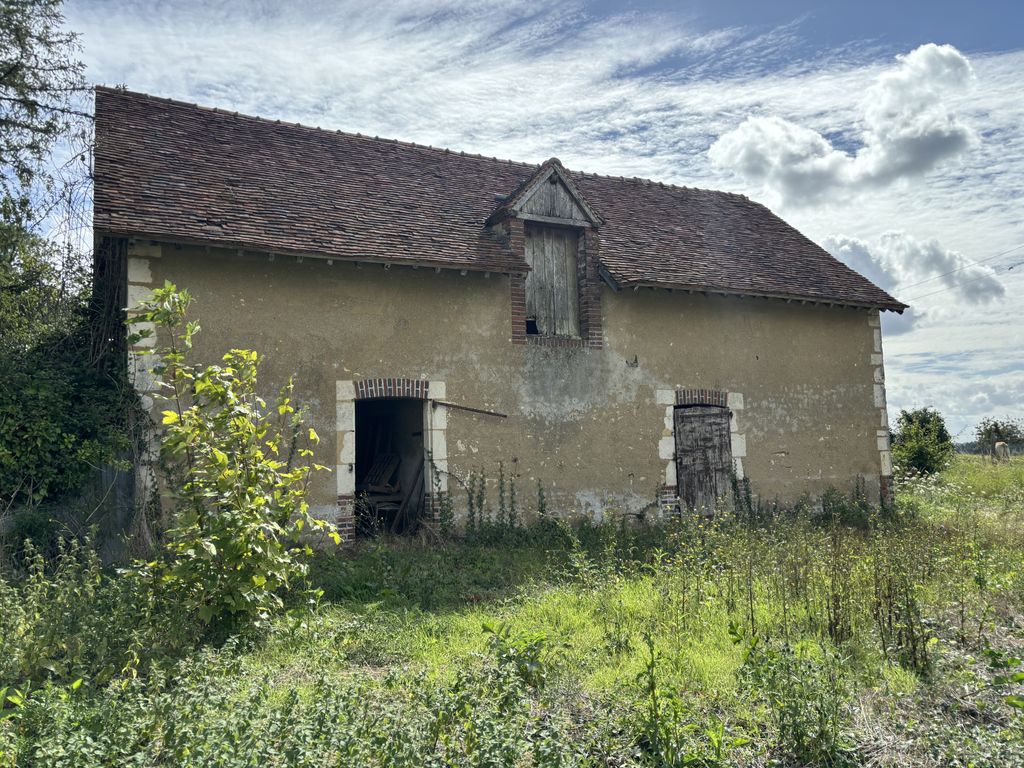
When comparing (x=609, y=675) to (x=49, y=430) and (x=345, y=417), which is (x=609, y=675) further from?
(x=49, y=430)

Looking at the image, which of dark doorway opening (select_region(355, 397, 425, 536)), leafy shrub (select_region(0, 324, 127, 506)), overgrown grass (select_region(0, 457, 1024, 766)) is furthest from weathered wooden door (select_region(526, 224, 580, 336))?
leafy shrub (select_region(0, 324, 127, 506))

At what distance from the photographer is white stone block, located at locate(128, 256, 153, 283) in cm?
951

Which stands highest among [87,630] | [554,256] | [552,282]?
[554,256]

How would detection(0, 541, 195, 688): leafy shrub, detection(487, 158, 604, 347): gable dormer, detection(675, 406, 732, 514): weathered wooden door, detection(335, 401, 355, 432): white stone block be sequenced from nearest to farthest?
detection(0, 541, 195, 688): leafy shrub, detection(335, 401, 355, 432): white stone block, detection(487, 158, 604, 347): gable dormer, detection(675, 406, 732, 514): weathered wooden door

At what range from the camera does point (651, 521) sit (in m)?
12.4

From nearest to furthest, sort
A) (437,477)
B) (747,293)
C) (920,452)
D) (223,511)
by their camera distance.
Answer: (223,511) < (437,477) < (747,293) < (920,452)

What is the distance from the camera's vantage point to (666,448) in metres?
12.8

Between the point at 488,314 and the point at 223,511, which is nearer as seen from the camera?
the point at 223,511

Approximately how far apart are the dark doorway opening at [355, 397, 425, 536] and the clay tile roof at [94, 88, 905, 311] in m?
2.73

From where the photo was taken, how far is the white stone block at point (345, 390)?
10.5 m

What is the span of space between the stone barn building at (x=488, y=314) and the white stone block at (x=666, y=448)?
3cm

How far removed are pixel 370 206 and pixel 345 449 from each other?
3.82 metres

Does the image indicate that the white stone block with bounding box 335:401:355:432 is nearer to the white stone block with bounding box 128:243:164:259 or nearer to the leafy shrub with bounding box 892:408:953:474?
the white stone block with bounding box 128:243:164:259

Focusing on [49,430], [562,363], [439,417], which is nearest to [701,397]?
[562,363]
